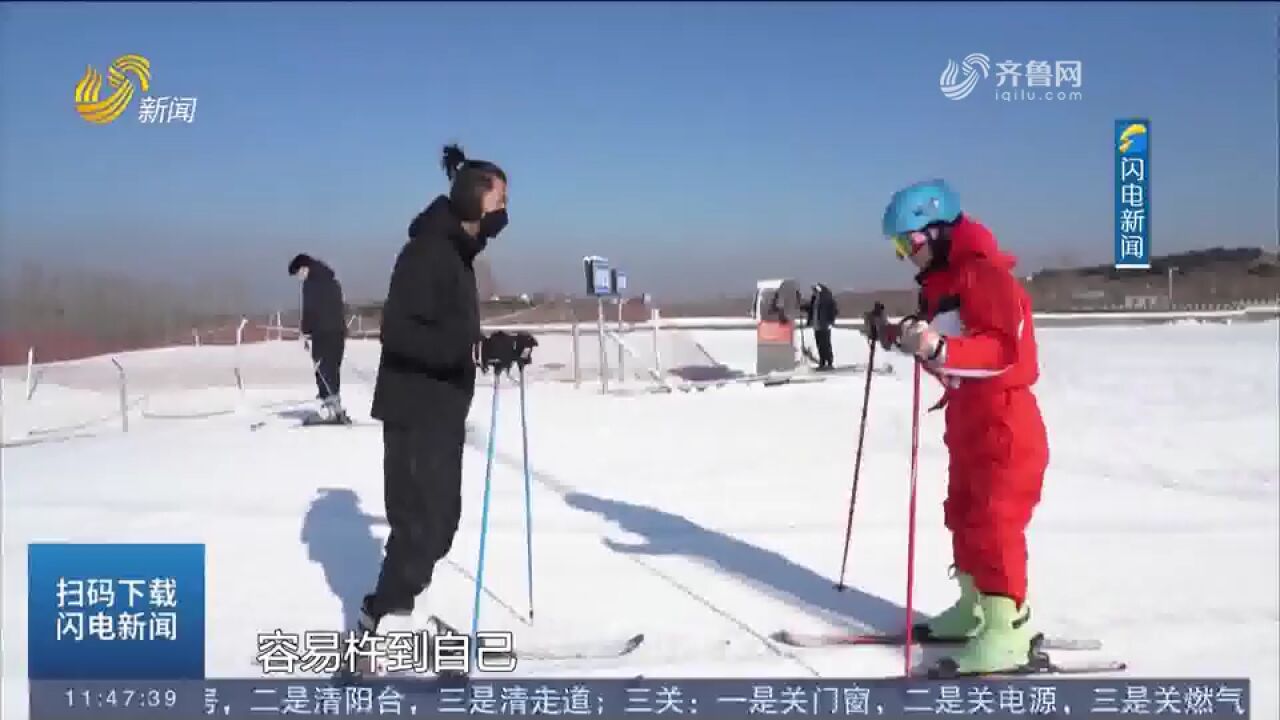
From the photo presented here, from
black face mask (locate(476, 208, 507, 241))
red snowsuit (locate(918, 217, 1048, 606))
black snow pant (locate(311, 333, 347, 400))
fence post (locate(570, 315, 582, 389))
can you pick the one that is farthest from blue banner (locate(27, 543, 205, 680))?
fence post (locate(570, 315, 582, 389))

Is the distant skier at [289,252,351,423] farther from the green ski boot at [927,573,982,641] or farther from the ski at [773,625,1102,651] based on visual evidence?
the green ski boot at [927,573,982,641]

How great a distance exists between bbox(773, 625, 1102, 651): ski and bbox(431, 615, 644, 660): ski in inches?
14.0

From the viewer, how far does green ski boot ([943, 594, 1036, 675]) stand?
211 cm

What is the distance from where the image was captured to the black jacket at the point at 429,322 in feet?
6.64

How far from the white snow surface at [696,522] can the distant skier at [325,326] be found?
153 millimetres

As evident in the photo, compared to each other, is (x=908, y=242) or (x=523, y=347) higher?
(x=908, y=242)

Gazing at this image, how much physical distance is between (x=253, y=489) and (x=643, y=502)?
1.49 meters

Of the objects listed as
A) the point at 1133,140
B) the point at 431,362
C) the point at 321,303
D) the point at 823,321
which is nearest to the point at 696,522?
the point at 431,362

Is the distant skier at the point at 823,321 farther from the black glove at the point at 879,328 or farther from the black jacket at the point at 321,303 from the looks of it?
the black glove at the point at 879,328

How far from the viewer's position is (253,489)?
3.72 metres

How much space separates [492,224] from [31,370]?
342 cm

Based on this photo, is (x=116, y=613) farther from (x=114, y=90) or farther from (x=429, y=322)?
(x=114, y=90)

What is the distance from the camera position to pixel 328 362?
5.67 meters

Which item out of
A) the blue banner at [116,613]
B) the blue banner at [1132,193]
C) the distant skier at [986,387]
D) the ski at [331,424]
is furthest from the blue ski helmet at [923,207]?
the ski at [331,424]
